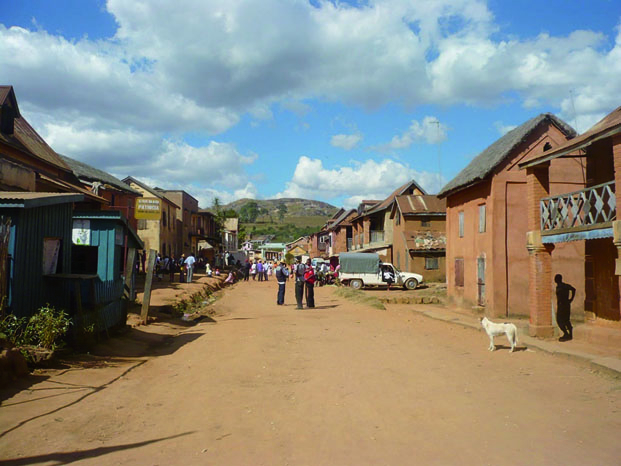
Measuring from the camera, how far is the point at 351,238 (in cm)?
6322

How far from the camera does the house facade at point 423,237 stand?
39.2 metres

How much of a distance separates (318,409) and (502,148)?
621 inches

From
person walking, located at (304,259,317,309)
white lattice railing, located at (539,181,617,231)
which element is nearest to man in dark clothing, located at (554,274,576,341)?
white lattice railing, located at (539,181,617,231)

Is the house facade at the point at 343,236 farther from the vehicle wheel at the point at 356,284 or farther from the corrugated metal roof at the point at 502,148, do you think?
the corrugated metal roof at the point at 502,148

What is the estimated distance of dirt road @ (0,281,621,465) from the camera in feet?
17.4

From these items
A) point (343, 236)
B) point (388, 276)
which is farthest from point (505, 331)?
point (343, 236)

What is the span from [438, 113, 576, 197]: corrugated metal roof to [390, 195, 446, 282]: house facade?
17173mm

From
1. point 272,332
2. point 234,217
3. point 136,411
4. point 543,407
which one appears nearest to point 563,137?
point 272,332

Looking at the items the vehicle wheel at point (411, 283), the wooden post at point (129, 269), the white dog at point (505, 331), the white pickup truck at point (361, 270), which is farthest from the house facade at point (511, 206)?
the white pickup truck at point (361, 270)

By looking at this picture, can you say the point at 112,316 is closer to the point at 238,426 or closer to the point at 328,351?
the point at 328,351

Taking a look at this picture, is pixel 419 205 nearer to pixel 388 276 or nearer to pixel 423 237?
pixel 423 237

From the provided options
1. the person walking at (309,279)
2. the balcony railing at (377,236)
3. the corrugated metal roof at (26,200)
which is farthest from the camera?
the balcony railing at (377,236)

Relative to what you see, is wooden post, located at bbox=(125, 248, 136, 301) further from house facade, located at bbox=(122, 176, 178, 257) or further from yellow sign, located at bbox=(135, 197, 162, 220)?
house facade, located at bbox=(122, 176, 178, 257)

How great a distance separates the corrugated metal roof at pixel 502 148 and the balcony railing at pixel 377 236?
26.6m
